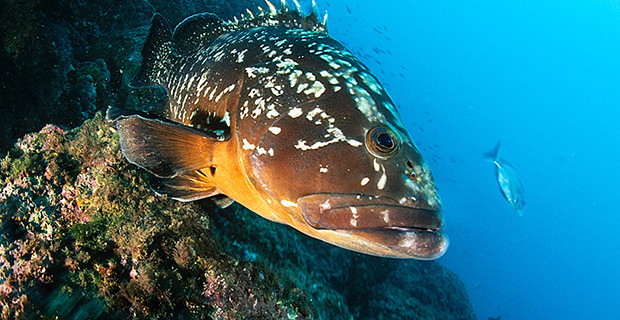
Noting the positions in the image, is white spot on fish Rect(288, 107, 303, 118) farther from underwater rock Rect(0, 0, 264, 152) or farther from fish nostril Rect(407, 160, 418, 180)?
underwater rock Rect(0, 0, 264, 152)

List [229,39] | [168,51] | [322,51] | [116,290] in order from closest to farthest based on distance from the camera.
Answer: [116,290] < [322,51] < [229,39] < [168,51]

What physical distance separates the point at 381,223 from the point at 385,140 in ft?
1.93

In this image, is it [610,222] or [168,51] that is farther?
[610,222]

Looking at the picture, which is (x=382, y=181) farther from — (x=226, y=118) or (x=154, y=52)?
(x=154, y=52)

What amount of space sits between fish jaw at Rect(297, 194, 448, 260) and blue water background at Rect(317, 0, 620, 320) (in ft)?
268

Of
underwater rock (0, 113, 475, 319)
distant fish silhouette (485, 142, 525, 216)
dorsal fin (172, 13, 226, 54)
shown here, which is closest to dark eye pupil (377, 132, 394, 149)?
underwater rock (0, 113, 475, 319)

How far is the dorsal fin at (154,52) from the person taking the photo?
14.9 feet

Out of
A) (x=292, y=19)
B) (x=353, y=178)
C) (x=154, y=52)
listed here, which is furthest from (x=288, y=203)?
(x=154, y=52)

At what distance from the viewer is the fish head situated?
6.63 ft

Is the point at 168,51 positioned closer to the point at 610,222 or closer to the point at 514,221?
the point at 514,221

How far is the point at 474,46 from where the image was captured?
12544 cm

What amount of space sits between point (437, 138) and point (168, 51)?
364ft

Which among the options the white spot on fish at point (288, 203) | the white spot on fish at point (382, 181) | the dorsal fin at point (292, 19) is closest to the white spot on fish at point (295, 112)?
the white spot on fish at point (288, 203)

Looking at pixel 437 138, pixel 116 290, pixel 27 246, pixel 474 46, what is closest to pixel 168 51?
pixel 27 246
